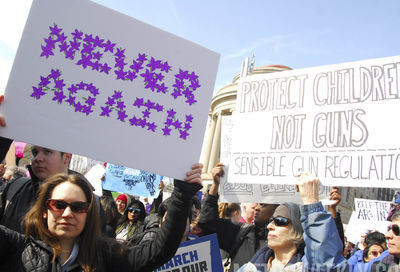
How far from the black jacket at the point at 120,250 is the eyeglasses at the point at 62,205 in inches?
7.8

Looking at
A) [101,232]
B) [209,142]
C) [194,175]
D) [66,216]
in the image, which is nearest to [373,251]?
[194,175]

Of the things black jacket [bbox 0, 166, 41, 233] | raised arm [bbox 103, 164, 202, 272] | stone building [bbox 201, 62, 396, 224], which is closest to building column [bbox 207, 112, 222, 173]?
stone building [bbox 201, 62, 396, 224]

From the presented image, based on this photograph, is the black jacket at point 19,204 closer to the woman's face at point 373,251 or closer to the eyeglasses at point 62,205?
the eyeglasses at point 62,205

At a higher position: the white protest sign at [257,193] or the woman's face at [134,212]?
the white protest sign at [257,193]

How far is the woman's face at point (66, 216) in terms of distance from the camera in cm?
206

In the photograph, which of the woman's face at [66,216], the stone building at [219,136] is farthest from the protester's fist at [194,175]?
the stone building at [219,136]

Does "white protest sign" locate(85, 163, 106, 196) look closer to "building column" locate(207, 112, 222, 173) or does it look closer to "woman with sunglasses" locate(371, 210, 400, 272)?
"woman with sunglasses" locate(371, 210, 400, 272)

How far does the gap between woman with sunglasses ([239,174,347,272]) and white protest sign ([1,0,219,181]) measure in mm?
895

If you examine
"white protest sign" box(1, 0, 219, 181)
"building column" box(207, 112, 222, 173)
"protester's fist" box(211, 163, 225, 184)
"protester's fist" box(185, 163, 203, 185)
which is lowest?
"protester's fist" box(185, 163, 203, 185)

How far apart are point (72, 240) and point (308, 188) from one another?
1675 millimetres

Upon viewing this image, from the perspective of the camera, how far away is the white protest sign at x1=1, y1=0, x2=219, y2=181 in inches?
96.7

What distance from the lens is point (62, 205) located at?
6.87ft

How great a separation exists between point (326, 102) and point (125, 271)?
2402 mm

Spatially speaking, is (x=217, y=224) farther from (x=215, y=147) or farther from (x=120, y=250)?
(x=215, y=147)
